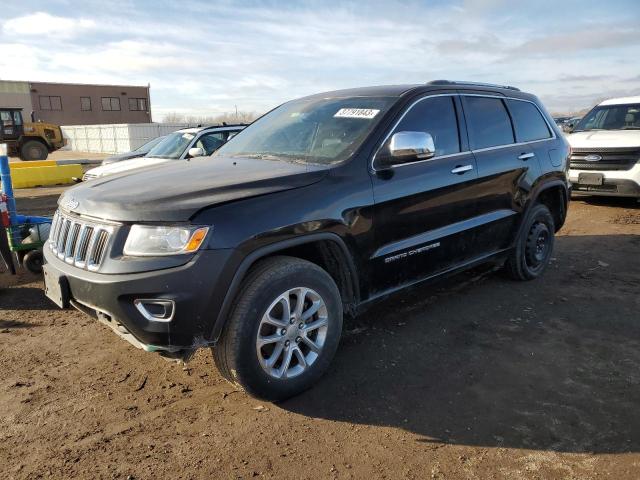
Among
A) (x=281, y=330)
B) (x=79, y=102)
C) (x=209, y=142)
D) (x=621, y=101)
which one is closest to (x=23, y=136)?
(x=209, y=142)

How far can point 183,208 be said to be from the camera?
2.68 meters

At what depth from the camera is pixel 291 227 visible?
9.68 ft

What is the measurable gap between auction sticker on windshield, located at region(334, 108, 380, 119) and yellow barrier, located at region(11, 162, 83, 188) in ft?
45.9

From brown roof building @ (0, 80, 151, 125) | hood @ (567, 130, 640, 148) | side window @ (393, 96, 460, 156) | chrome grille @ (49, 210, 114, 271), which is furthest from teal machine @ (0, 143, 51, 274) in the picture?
brown roof building @ (0, 80, 151, 125)

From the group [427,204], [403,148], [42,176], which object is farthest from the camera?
[42,176]

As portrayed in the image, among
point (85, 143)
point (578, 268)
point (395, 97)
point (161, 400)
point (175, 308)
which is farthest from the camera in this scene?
point (85, 143)

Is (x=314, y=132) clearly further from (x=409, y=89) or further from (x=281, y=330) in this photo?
(x=281, y=330)

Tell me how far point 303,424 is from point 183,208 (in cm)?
141

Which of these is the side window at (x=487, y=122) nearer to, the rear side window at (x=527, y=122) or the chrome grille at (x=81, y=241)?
the rear side window at (x=527, y=122)

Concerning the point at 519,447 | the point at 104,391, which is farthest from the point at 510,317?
the point at 104,391

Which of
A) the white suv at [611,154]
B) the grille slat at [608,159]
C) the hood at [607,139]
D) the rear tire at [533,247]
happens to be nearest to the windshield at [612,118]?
the white suv at [611,154]

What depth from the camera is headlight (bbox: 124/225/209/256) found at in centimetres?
263

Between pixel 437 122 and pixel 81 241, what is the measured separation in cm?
278

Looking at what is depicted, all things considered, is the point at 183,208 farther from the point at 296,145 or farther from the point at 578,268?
the point at 578,268
